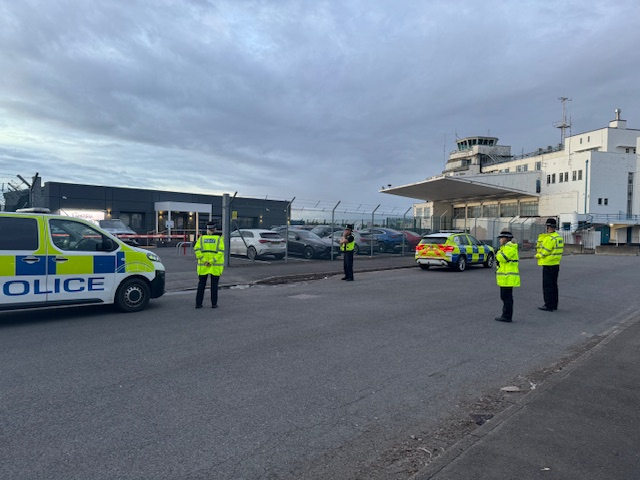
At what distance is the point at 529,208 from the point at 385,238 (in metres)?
38.9

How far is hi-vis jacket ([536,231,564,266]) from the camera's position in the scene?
8.97 meters

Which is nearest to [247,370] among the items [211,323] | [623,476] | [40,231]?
[211,323]

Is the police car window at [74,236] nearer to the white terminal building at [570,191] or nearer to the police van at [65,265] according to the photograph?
the police van at [65,265]

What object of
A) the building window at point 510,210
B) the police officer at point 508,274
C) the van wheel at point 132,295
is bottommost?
the van wheel at point 132,295


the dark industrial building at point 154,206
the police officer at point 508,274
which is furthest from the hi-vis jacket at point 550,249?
the dark industrial building at point 154,206

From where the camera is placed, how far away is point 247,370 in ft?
16.5

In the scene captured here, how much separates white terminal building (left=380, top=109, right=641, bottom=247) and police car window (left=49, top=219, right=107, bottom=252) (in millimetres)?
37982

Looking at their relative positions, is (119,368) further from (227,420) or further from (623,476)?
(623,476)

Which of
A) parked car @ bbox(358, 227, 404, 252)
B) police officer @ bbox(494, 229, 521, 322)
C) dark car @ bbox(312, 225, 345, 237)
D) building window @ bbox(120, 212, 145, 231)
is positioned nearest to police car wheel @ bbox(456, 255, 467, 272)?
parked car @ bbox(358, 227, 404, 252)

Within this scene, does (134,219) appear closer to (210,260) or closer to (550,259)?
(210,260)

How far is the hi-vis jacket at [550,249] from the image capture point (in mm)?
8970

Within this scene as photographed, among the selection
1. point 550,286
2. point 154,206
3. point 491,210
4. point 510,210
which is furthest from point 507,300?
point 491,210

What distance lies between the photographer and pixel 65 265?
7.52 m

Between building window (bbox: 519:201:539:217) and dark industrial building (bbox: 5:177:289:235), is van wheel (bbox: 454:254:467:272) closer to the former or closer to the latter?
dark industrial building (bbox: 5:177:289:235)
